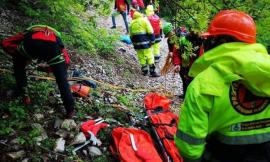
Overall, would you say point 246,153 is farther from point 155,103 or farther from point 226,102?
point 155,103

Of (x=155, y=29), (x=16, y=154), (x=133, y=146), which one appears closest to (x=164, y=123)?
(x=133, y=146)

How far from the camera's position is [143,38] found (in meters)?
10.9

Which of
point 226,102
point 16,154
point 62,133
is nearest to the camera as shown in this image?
point 226,102

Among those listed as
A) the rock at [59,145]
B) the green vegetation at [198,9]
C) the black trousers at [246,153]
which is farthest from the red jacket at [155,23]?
the black trousers at [246,153]

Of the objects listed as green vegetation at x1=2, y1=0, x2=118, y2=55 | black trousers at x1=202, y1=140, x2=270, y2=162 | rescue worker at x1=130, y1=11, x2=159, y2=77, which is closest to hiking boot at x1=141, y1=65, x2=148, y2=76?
rescue worker at x1=130, y1=11, x2=159, y2=77

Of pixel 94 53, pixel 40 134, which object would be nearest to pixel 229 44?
pixel 40 134

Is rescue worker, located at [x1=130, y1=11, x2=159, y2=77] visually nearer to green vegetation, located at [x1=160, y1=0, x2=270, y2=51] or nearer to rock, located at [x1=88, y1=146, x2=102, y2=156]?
green vegetation, located at [x1=160, y1=0, x2=270, y2=51]

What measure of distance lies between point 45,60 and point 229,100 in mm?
3235

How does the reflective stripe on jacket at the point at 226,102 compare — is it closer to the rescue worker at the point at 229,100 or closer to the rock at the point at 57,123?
the rescue worker at the point at 229,100

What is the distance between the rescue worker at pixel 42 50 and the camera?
5367 mm

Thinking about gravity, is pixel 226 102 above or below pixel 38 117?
above

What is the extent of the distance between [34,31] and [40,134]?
1.40 m

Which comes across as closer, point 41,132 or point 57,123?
point 41,132

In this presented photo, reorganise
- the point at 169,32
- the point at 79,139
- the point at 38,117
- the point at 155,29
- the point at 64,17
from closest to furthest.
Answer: the point at 79,139, the point at 38,117, the point at 169,32, the point at 64,17, the point at 155,29
